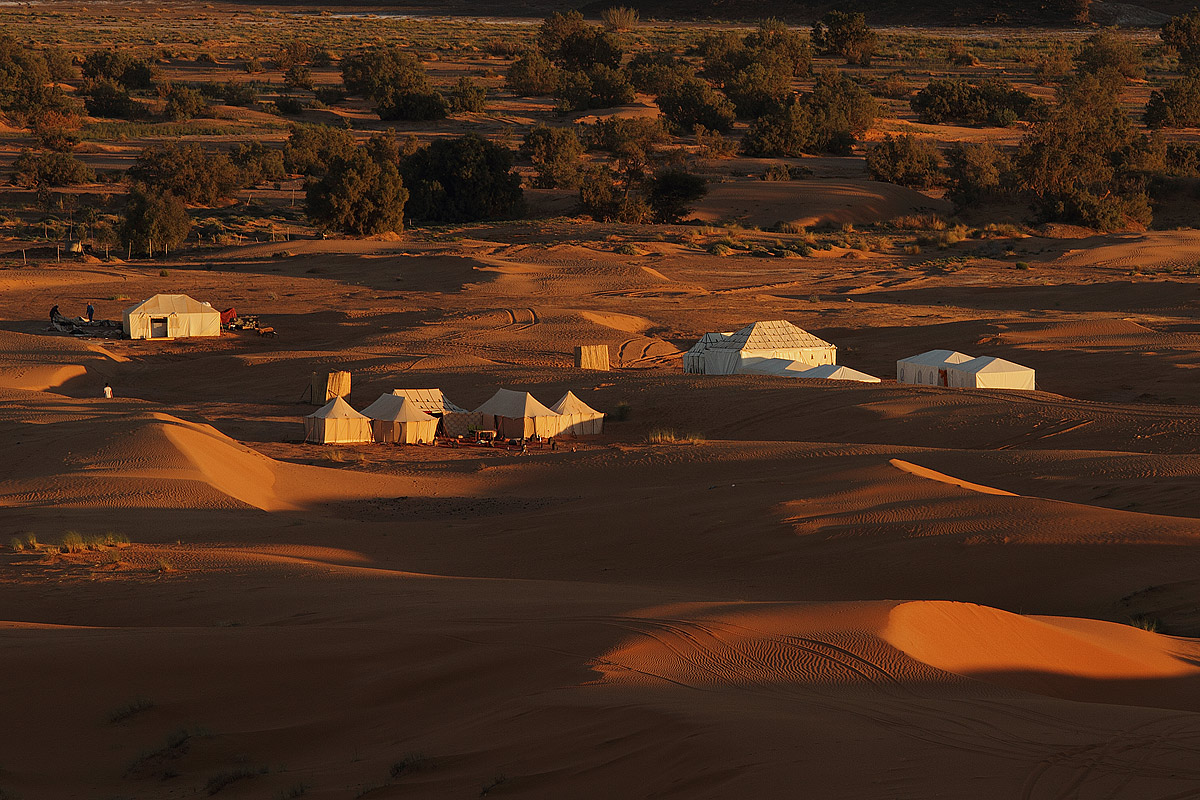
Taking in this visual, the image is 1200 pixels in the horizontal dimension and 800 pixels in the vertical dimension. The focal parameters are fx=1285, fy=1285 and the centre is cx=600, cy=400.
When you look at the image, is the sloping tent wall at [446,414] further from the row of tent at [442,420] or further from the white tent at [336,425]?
the white tent at [336,425]

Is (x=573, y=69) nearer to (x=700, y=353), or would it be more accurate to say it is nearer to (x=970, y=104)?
(x=970, y=104)

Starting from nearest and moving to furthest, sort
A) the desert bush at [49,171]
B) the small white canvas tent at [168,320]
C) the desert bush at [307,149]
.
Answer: the small white canvas tent at [168,320] < the desert bush at [49,171] < the desert bush at [307,149]

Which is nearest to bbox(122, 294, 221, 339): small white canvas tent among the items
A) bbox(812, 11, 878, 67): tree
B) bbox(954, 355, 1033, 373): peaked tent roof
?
bbox(954, 355, 1033, 373): peaked tent roof

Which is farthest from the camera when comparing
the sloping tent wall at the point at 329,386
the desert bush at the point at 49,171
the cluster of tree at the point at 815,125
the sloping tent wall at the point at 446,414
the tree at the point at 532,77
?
the tree at the point at 532,77

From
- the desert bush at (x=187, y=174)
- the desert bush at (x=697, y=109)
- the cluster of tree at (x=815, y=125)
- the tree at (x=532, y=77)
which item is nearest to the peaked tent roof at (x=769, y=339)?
Answer: the desert bush at (x=187, y=174)

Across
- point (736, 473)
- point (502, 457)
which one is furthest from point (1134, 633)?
point (502, 457)

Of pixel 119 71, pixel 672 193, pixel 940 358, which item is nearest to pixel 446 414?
pixel 940 358
